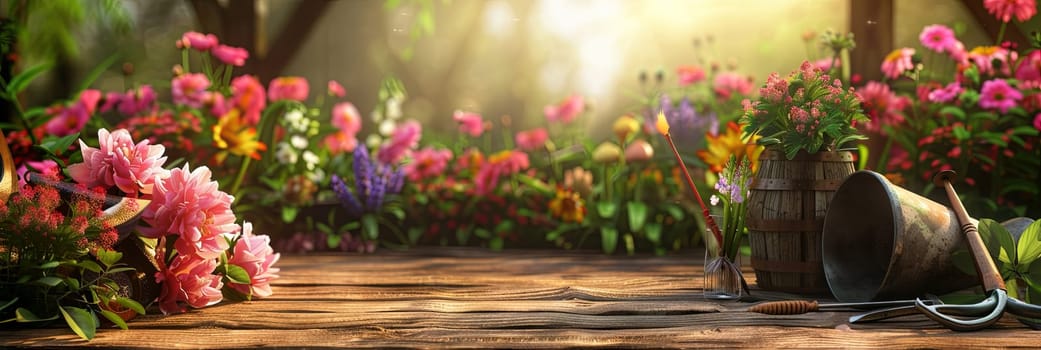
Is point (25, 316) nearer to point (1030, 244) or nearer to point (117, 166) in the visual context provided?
point (117, 166)

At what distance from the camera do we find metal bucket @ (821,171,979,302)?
2098mm

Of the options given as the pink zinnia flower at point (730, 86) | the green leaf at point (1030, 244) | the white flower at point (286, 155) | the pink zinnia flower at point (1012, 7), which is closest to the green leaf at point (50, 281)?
the green leaf at point (1030, 244)

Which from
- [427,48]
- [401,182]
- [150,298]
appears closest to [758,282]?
[150,298]

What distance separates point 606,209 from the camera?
370 centimetres

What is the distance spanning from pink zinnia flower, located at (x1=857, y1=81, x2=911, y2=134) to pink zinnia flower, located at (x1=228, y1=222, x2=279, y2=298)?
8.18ft

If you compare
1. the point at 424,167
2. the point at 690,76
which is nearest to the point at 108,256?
the point at 424,167

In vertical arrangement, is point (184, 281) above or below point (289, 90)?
below

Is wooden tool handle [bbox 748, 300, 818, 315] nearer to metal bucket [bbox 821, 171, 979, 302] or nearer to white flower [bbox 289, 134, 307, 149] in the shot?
→ metal bucket [bbox 821, 171, 979, 302]

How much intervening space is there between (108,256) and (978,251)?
1885 mm

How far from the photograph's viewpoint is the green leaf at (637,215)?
3631mm

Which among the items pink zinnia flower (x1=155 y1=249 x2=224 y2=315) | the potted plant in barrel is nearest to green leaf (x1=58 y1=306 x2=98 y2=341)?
pink zinnia flower (x1=155 y1=249 x2=224 y2=315)

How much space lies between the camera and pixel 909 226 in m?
2.08

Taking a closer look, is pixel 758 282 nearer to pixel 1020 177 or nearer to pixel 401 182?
pixel 1020 177

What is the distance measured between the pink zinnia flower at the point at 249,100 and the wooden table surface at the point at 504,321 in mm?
1144
